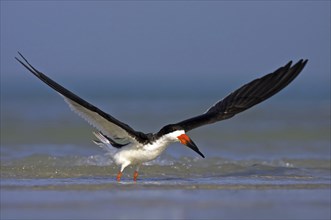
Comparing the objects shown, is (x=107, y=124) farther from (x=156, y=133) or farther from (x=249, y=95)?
(x=249, y=95)

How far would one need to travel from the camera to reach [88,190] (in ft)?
37.4

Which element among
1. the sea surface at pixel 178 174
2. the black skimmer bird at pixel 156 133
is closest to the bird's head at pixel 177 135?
the black skimmer bird at pixel 156 133

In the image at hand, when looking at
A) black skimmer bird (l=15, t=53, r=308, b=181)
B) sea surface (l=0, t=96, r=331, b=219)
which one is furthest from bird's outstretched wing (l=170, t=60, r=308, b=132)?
sea surface (l=0, t=96, r=331, b=219)

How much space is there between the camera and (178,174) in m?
14.6

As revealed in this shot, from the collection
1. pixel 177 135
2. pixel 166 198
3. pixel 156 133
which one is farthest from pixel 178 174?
pixel 166 198

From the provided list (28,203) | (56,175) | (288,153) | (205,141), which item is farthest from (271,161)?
(28,203)

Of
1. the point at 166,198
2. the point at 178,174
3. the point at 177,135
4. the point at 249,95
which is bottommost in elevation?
the point at 166,198

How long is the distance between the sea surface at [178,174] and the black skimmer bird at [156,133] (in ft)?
1.37

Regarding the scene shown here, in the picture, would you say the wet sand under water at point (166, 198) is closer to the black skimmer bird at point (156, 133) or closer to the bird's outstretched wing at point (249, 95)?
the black skimmer bird at point (156, 133)

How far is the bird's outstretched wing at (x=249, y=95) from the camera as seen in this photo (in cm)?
1305

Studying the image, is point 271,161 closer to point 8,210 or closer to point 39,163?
point 39,163

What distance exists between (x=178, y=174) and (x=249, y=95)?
5.94 feet

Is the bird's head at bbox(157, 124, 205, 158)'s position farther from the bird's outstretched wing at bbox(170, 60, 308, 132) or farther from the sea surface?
the sea surface

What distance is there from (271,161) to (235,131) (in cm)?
547
